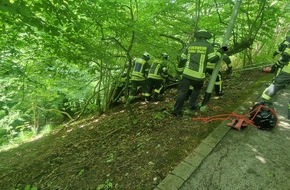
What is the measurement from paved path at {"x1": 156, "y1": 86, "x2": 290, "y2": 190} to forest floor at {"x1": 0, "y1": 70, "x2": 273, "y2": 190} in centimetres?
23

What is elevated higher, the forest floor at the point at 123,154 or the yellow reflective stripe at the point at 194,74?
the yellow reflective stripe at the point at 194,74

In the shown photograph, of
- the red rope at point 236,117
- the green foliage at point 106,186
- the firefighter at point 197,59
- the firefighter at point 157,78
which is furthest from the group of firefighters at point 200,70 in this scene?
the green foliage at point 106,186

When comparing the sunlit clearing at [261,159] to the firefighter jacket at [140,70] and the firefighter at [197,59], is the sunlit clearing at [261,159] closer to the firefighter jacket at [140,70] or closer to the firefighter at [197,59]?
the firefighter at [197,59]

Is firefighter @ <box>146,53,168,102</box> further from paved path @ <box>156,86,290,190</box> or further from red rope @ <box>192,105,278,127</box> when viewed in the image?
paved path @ <box>156,86,290,190</box>

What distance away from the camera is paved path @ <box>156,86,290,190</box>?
3.67m

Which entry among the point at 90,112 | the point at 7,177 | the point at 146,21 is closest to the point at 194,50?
the point at 146,21

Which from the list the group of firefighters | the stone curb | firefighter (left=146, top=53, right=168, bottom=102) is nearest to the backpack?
the group of firefighters

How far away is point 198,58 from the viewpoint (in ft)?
18.2

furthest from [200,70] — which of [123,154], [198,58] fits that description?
[123,154]

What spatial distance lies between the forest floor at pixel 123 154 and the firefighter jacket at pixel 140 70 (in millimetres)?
1873

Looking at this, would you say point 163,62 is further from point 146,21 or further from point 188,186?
point 188,186

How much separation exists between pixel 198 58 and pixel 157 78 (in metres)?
3.10

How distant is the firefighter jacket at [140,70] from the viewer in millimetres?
8578

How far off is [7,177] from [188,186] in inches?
178
